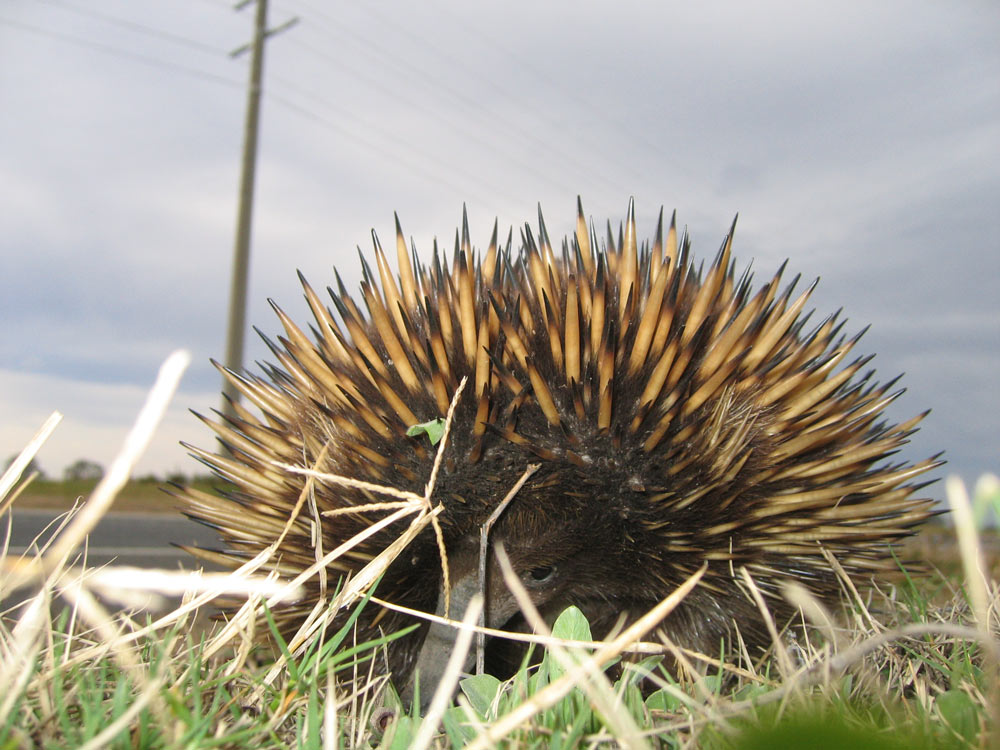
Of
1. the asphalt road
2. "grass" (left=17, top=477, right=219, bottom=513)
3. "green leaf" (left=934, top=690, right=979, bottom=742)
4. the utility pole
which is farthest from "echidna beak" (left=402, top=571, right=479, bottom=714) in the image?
"grass" (left=17, top=477, right=219, bottom=513)

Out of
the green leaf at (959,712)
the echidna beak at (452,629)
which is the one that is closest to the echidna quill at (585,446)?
the echidna beak at (452,629)

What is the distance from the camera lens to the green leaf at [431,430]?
1.46 meters

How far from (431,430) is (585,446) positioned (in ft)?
0.91

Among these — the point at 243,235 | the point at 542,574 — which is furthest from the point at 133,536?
the point at 542,574

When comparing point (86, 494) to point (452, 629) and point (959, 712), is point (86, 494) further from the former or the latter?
point (959, 712)

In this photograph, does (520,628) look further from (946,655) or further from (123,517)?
(123,517)

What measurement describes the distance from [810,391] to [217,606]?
4.61ft

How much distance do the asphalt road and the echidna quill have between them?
161 inches

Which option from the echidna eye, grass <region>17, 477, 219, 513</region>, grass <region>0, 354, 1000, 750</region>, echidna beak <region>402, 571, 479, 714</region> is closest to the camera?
grass <region>0, 354, 1000, 750</region>

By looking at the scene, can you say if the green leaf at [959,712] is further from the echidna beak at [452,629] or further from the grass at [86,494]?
the grass at [86,494]

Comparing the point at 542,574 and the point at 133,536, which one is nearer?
the point at 542,574

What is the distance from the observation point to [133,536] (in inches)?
311

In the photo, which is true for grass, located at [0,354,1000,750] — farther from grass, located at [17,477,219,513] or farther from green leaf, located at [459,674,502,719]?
grass, located at [17,477,219,513]

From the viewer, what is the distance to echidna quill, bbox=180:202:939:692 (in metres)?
1.47
